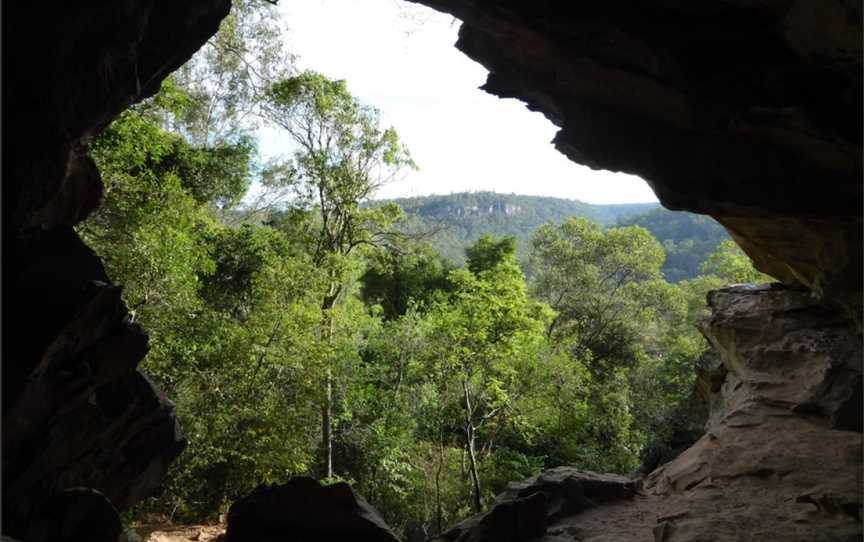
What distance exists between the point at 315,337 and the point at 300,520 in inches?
325

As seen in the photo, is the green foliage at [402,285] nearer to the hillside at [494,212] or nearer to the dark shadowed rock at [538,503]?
the dark shadowed rock at [538,503]

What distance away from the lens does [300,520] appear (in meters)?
9.14

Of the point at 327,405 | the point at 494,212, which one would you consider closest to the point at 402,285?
the point at 327,405

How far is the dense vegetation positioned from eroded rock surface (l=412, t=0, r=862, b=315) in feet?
28.3

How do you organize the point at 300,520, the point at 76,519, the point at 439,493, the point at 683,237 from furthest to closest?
1. the point at 683,237
2. the point at 439,493
3. the point at 300,520
4. the point at 76,519

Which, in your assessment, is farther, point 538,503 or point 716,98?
point 538,503

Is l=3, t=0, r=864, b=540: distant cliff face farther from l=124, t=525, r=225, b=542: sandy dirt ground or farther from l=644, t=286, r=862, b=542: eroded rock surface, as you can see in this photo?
l=124, t=525, r=225, b=542: sandy dirt ground

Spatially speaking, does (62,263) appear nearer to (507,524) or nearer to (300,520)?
(300,520)

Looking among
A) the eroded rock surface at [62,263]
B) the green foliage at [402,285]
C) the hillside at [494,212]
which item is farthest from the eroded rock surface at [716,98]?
the hillside at [494,212]

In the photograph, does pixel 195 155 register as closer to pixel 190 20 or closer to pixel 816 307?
pixel 190 20

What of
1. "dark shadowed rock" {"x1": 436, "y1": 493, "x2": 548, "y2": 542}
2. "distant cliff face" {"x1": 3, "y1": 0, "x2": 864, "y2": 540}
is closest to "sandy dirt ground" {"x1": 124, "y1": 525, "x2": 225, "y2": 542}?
Answer: "distant cliff face" {"x1": 3, "y1": 0, "x2": 864, "y2": 540}

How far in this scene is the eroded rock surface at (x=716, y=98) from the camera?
276 inches

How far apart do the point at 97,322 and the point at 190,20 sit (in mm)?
4921

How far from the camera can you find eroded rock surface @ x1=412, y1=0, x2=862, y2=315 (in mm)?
7008
